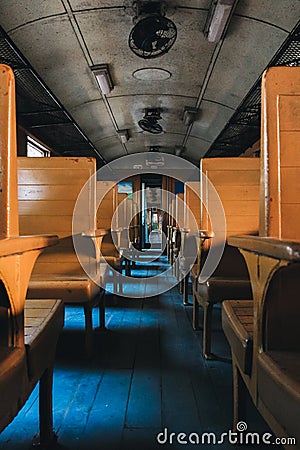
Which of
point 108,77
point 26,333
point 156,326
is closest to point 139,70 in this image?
point 108,77

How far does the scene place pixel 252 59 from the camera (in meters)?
4.26

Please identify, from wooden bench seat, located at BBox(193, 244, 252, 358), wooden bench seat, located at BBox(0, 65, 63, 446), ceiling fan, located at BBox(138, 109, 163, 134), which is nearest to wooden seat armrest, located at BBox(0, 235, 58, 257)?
wooden bench seat, located at BBox(0, 65, 63, 446)

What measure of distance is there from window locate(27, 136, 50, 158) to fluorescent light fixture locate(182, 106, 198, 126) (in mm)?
2662

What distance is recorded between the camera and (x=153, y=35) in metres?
3.58

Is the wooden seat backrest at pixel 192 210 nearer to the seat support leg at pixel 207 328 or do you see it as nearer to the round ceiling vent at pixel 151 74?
the round ceiling vent at pixel 151 74

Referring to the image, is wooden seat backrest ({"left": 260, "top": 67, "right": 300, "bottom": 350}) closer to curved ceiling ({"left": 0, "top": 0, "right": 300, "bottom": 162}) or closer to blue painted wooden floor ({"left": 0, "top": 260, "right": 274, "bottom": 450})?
blue painted wooden floor ({"left": 0, "top": 260, "right": 274, "bottom": 450})

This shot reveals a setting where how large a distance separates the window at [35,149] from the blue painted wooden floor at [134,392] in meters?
4.28

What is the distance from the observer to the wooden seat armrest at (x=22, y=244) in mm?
979

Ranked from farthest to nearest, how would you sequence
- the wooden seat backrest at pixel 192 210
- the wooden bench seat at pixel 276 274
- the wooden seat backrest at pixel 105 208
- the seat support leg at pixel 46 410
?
the wooden seat backrest at pixel 192 210, the wooden seat backrest at pixel 105 208, the seat support leg at pixel 46 410, the wooden bench seat at pixel 276 274

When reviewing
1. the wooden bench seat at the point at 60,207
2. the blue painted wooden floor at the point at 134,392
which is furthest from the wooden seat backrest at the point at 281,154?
the wooden bench seat at the point at 60,207

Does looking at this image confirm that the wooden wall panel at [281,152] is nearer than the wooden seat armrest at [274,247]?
No

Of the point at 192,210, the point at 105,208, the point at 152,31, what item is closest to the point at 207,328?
the point at 105,208

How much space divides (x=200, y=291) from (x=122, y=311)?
147cm

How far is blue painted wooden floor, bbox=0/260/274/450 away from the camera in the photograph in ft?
5.27
